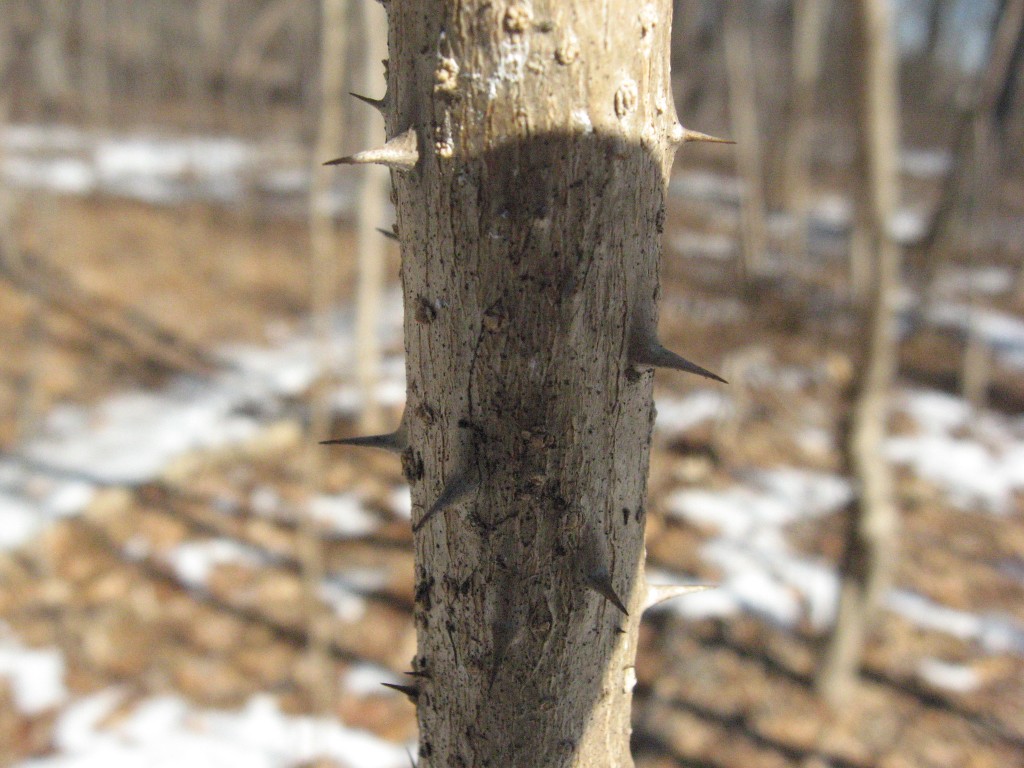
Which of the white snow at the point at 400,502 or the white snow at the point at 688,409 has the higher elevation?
the white snow at the point at 688,409

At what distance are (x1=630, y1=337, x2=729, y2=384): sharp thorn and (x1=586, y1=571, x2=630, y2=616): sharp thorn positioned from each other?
0.77 ft

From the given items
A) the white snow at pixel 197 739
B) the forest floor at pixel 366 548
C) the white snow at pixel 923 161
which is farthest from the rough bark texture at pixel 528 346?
the white snow at pixel 923 161

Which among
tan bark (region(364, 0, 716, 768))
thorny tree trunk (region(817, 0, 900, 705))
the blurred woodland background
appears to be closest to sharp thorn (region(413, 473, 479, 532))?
tan bark (region(364, 0, 716, 768))

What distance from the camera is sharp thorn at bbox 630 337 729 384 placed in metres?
0.74

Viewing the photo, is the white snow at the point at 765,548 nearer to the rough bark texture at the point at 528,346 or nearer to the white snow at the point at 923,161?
the rough bark texture at the point at 528,346

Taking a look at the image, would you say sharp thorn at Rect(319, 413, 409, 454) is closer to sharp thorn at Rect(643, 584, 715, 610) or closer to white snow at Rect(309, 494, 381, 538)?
sharp thorn at Rect(643, 584, 715, 610)

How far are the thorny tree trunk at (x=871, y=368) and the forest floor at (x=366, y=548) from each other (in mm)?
351

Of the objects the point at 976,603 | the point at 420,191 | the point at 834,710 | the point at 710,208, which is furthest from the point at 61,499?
the point at 710,208

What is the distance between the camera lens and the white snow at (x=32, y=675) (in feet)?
10.7

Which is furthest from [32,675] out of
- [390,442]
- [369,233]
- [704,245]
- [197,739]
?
[704,245]

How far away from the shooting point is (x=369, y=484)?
4852 millimetres

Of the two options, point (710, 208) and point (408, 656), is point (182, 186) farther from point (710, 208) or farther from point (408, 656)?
point (408, 656)

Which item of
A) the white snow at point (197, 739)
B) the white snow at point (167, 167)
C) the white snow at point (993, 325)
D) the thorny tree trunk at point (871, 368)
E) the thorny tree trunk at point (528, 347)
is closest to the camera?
the thorny tree trunk at point (528, 347)

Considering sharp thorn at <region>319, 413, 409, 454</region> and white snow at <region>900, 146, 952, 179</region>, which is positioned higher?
white snow at <region>900, 146, 952, 179</region>
